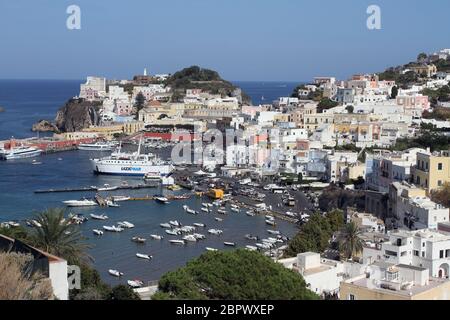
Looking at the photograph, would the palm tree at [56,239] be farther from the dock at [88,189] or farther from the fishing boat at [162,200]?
the dock at [88,189]

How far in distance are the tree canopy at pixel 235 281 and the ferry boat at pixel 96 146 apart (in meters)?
22.3

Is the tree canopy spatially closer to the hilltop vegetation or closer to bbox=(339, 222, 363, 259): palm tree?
bbox=(339, 222, 363, 259): palm tree

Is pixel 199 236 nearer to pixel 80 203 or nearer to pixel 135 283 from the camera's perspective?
pixel 135 283

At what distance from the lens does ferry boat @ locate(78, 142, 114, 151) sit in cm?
2757

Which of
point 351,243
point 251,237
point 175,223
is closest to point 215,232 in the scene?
point 251,237

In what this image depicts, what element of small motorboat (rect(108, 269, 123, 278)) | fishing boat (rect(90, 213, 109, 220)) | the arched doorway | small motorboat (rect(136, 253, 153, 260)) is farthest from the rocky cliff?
the arched doorway

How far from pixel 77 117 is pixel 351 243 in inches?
1089

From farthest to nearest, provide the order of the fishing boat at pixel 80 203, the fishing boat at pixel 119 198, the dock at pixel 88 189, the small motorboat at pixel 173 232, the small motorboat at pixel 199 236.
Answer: the dock at pixel 88 189, the fishing boat at pixel 119 198, the fishing boat at pixel 80 203, the small motorboat at pixel 173 232, the small motorboat at pixel 199 236

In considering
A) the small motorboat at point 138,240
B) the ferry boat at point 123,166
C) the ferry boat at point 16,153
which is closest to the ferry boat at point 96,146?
the ferry boat at point 16,153

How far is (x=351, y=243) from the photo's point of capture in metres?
9.04

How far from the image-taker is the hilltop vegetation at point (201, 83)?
129 feet

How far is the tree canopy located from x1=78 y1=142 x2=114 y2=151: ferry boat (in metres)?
22.3

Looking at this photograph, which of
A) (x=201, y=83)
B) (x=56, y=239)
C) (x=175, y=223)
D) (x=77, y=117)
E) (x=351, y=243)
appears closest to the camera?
(x=56, y=239)

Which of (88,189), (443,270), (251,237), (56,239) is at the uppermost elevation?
(56,239)
